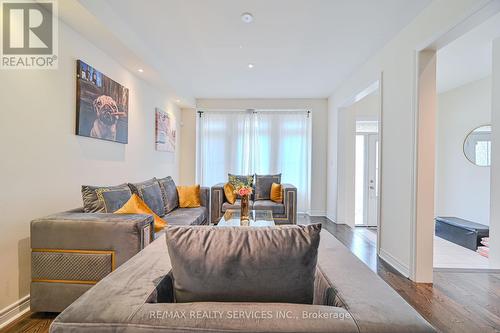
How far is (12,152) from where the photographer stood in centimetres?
182

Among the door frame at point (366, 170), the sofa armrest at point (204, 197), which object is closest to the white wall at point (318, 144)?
the door frame at point (366, 170)

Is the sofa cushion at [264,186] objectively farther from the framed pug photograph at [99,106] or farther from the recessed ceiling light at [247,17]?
the recessed ceiling light at [247,17]

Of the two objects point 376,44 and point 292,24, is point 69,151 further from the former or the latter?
point 376,44

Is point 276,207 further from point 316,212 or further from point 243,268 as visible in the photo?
point 243,268

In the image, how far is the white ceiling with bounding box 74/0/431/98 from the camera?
7.52 feet

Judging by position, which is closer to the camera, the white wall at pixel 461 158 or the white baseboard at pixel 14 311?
the white baseboard at pixel 14 311

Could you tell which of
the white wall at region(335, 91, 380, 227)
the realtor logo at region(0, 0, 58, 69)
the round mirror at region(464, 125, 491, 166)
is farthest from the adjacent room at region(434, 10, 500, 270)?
the realtor logo at region(0, 0, 58, 69)

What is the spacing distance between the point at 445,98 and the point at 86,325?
6.65 meters

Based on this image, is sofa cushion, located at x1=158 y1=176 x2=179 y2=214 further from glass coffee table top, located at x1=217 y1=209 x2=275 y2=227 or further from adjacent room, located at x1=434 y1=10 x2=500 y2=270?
adjacent room, located at x1=434 y1=10 x2=500 y2=270

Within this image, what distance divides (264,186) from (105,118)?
9.55ft

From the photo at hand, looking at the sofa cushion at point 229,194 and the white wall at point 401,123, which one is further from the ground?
the white wall at point 401,123

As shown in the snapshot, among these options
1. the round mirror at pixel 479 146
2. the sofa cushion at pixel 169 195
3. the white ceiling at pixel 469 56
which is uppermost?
the white ceiling at pixel 469 56

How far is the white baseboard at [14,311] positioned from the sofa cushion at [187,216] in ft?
4.12

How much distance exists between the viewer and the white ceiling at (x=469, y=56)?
2.75m
